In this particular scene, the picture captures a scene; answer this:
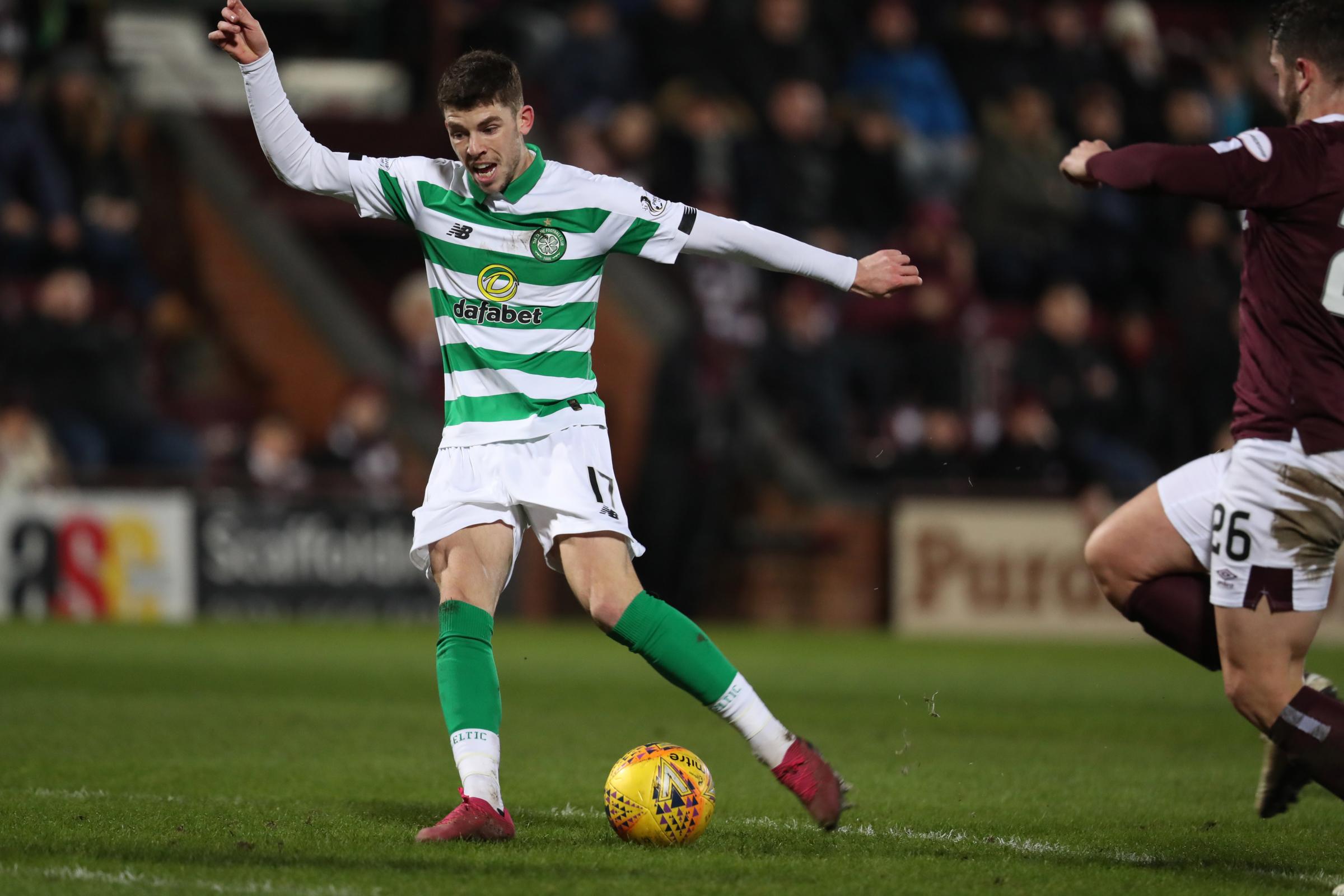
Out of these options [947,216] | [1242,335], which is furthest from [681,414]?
[1242,335]

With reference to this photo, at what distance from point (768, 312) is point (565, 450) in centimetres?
1052

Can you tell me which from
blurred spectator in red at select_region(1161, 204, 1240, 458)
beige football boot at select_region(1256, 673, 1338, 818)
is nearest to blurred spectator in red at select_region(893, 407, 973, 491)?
blurred spectator in red at select_region(1161, 204, 1240, 458)

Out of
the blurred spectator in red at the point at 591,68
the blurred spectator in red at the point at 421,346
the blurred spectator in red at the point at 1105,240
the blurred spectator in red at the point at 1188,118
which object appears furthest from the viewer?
the blurred spectator in red at the point at 1188,118

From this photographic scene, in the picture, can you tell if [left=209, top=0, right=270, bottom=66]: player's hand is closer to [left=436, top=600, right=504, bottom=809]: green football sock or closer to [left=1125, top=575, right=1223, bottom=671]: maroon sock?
[left=436, top=600, right=504, bottom=809]: green football sock

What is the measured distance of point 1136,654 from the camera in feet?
43.6

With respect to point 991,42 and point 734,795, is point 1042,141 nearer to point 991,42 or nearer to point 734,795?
point 991,42

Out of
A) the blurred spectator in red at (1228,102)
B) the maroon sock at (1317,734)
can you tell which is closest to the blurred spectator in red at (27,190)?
the blurred spectator in red at (1228,102)

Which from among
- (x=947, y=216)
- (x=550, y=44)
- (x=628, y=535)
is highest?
(x=550, y=44)

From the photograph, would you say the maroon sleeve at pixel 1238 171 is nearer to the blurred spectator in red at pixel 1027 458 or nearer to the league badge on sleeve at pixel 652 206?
the league badge on sleeve at pixel 652 206

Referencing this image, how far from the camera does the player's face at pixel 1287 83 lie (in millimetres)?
4746

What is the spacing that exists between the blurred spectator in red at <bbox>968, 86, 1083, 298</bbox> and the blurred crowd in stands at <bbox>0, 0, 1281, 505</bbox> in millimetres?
27

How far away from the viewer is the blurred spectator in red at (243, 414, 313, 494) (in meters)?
14.3

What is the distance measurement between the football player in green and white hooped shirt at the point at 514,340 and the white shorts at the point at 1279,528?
45.5 inches

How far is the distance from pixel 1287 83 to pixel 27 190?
12.2 m
